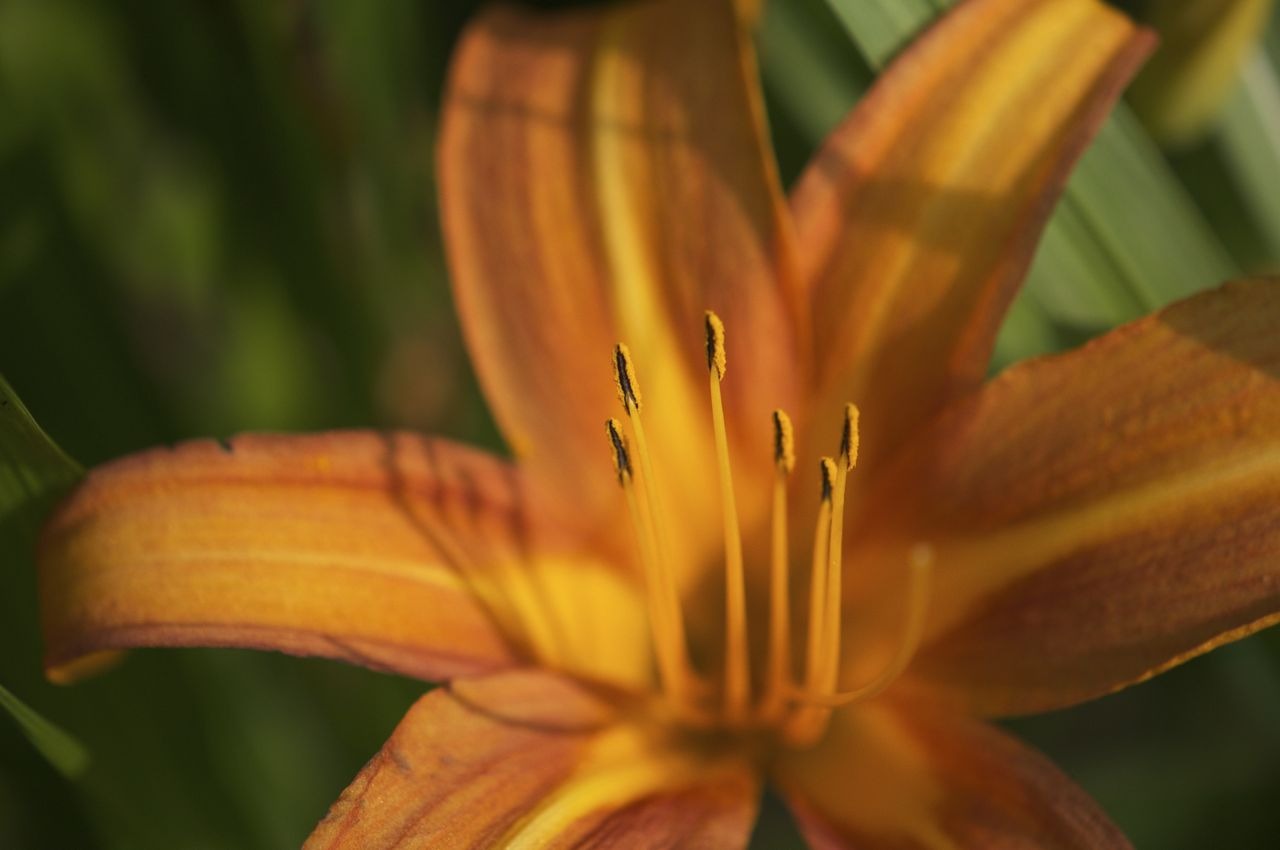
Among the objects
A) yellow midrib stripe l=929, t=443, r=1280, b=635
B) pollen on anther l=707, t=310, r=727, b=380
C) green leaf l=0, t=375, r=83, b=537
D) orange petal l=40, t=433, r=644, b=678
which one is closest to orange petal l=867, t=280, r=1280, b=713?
yellow midrib stripe l=929, t=443, r=1280, b=635

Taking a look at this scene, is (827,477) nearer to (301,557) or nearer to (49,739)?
(301,557)

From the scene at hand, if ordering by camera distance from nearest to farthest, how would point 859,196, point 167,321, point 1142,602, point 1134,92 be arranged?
point 1142,602 → point 859,196 → point 1134,92 → point 167,321

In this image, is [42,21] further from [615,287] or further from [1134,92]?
[1134,92]

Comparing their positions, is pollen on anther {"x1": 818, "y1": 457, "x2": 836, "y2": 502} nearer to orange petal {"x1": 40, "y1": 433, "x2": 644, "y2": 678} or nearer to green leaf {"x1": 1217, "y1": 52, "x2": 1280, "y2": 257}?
orange petal {"x1": 40, "y1": 433, "x2": 644, "y2": 678}

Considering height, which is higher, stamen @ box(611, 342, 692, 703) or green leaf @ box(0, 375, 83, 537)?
green leaf @ box(0, 375, 83, 537)

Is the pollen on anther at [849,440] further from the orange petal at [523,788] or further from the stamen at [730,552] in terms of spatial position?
the orange petal at [523,788]

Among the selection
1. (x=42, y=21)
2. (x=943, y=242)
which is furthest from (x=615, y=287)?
(x=42, y=21)

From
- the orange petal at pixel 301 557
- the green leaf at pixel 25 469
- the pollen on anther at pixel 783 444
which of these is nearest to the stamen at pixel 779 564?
the pollen on anther at pixel 783 444

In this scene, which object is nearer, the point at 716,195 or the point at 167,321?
the point at 716,195
